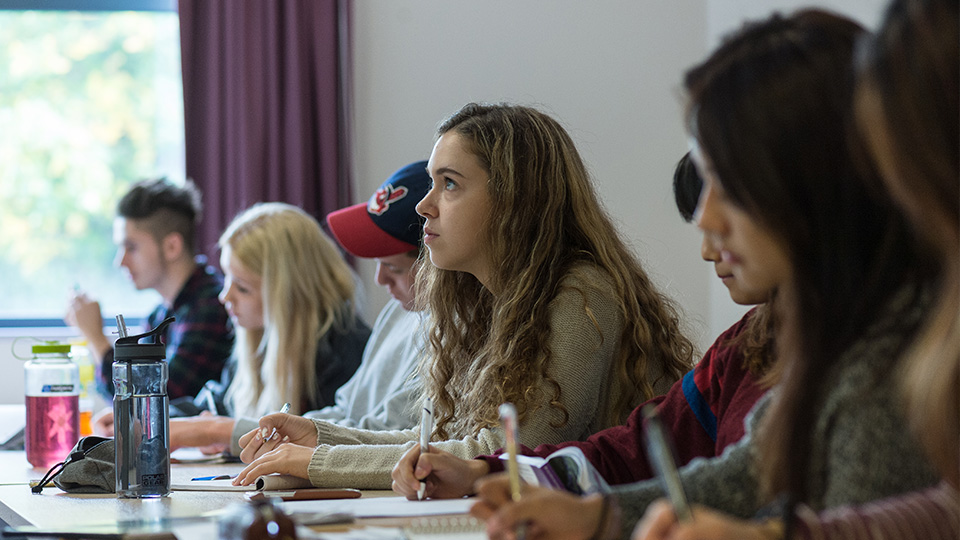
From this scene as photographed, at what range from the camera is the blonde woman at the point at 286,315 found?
7.96 ft

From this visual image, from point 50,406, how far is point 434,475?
92 centimetres

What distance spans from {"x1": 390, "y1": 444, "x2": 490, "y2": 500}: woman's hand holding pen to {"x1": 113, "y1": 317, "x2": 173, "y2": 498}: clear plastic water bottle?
0.35 meters

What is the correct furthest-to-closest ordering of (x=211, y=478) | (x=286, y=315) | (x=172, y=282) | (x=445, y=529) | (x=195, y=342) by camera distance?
(x=172, y=282) → (x=195, y=342) → (x=286, y=315) → (x=211, y=478) → (x=445, y=529)

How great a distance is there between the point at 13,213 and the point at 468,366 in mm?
2790

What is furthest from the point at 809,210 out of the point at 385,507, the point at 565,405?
the point at 565,405

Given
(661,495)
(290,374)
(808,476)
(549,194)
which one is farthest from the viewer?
(290,374)

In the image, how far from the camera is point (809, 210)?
0.77 m

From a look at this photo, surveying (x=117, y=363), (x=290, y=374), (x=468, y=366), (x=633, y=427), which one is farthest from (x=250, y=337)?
(x=633, y=427)

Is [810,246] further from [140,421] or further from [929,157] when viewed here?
[140,421]

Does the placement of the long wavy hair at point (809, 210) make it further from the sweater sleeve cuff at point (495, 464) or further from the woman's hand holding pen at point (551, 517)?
the sweater sleeve cuff at point (495, 464)

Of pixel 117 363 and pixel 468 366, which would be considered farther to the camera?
pixel 468 366

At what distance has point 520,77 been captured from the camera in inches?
138

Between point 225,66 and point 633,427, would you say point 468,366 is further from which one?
point 225,66

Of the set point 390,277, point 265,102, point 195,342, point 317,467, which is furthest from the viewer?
point 265,102
